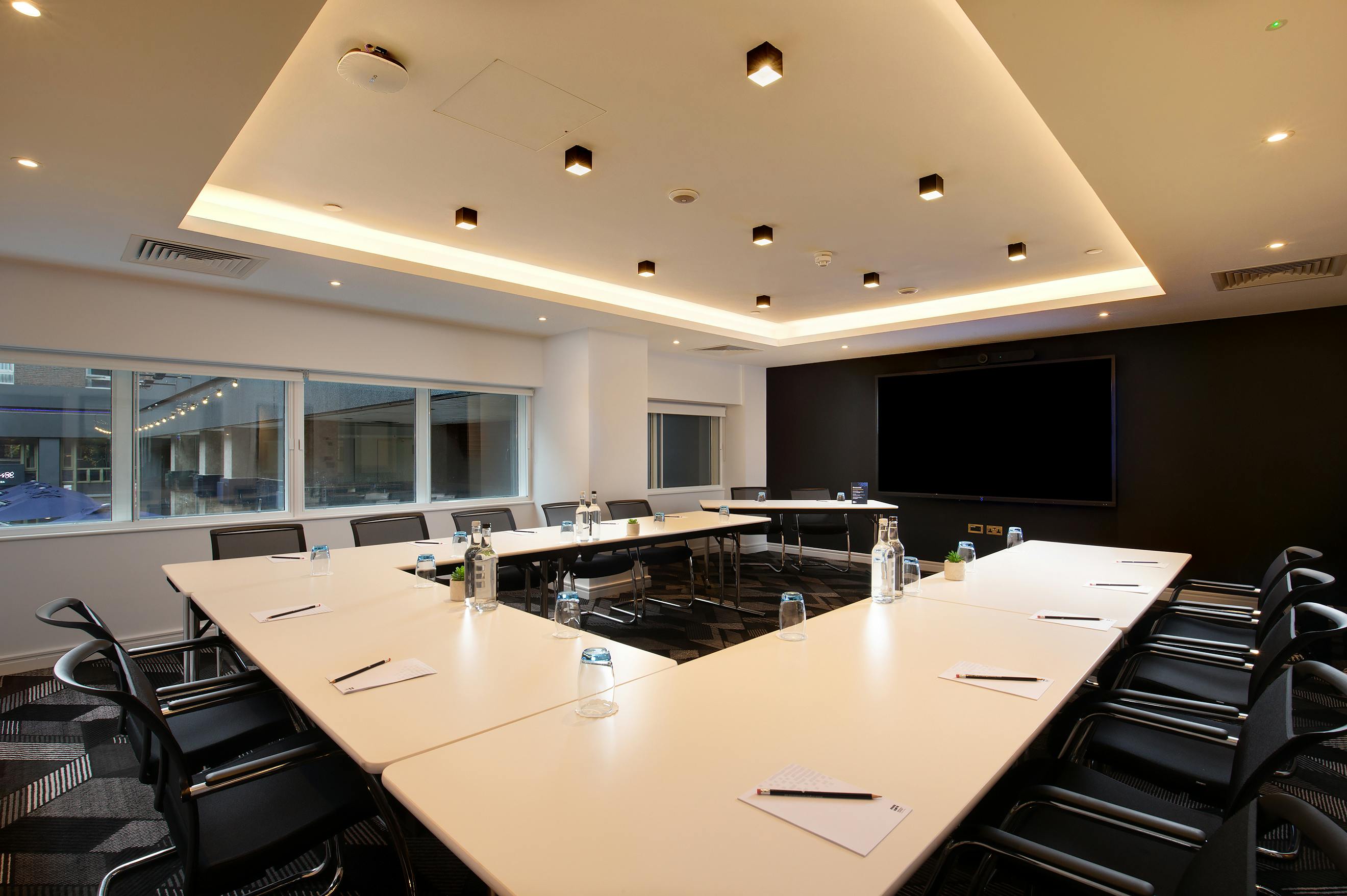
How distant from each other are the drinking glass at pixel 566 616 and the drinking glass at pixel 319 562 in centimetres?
162

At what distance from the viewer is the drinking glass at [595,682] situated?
5.43 ft

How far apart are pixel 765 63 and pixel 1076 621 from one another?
2.32m

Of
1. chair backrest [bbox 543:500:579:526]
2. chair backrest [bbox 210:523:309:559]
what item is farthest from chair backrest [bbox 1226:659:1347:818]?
chair backrest [bbox 543:500:579:526]

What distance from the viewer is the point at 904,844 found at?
1.08 m

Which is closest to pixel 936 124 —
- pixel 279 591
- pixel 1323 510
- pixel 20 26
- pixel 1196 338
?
pixel 20 26

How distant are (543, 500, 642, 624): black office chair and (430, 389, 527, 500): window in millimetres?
1303

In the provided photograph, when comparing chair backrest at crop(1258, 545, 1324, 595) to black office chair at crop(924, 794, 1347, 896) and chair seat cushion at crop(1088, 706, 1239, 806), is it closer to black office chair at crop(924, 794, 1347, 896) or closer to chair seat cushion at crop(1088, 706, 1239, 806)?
chair seat cushion at crop(1088, 706, 1239, 806)

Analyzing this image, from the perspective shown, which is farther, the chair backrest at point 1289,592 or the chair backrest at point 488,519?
the chair backrest at point 488,519

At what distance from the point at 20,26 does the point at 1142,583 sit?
15.4 feet

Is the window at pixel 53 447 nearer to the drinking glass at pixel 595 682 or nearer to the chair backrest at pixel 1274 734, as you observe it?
the drinking glass at pixel 595 682

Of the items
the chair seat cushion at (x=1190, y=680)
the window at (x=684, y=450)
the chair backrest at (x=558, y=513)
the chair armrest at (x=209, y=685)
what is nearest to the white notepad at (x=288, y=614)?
the chair armrest at (x=209, y=685)

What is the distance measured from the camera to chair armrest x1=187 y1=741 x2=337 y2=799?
149 cm

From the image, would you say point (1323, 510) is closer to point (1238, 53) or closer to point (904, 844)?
point (1238, 53)

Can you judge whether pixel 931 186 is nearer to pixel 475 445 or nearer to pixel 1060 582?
pixel 1060 582
